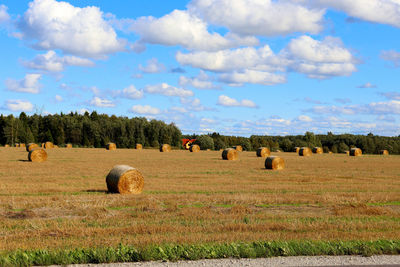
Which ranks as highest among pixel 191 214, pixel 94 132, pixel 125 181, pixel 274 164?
pixel 94 132

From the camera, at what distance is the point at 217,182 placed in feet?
76.8

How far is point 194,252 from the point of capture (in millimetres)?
8398

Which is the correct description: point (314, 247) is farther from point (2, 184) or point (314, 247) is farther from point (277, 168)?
point (277, 168)

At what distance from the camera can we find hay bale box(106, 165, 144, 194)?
19516mm

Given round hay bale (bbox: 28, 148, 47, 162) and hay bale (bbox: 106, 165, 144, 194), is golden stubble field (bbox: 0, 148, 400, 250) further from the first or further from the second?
round hay bale (bbox: 28, 148, 47, 162)

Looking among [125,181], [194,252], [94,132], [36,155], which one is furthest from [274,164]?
[94,132]

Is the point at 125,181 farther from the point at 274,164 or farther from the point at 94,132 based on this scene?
the point at 94,132

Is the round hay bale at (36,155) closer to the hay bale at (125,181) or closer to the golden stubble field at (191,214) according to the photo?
the golden stubble field at (191,214)

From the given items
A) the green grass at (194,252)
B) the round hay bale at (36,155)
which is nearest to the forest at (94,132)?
the round hay bale at (36,155)

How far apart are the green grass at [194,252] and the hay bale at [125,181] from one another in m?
10.9

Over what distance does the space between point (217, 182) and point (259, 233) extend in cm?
1265

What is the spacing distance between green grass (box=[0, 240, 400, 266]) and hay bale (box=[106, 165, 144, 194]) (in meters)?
10.9

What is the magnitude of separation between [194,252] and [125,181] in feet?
38.1

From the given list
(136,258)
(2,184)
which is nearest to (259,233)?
(136,258)
